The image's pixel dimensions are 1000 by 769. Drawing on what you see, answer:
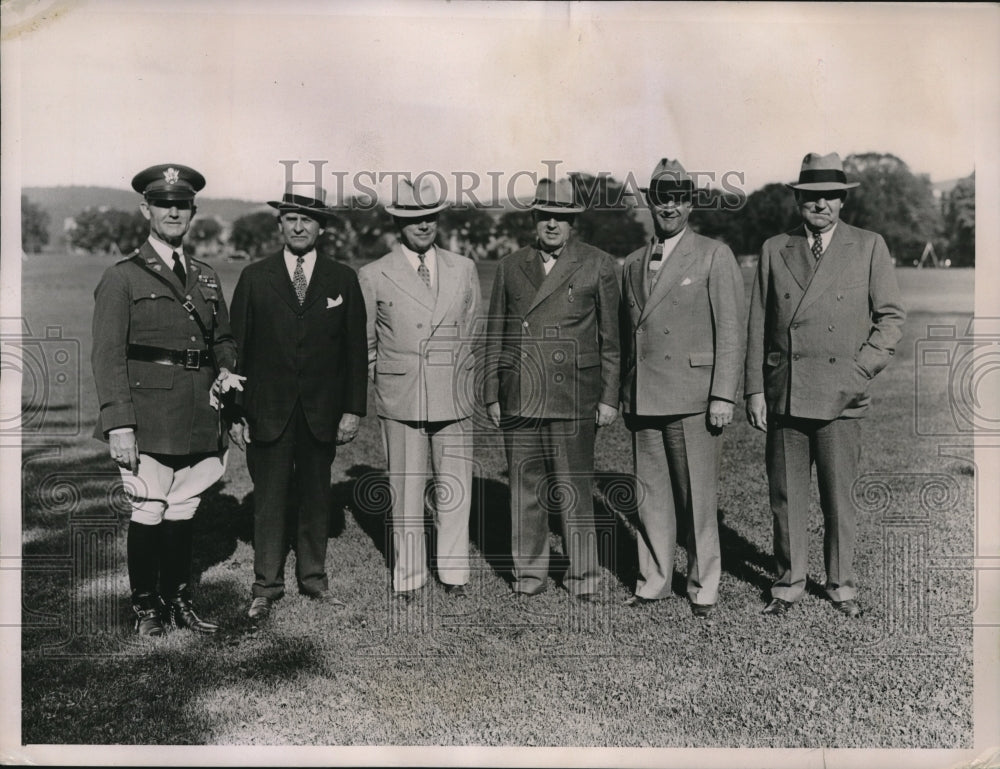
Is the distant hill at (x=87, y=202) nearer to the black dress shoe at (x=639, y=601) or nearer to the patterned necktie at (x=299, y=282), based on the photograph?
the patterned necktie at (x=299, y=282)

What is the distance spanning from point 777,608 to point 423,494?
5.71ft

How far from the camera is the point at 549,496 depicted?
4551 mm

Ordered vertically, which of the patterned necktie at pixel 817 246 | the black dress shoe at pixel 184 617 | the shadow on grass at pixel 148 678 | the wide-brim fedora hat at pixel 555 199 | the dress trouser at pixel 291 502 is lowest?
the shadow on grass at pixel 148 678

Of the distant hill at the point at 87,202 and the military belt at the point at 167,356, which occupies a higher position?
the distant hill at the point at 87,202

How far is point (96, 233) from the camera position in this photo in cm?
467

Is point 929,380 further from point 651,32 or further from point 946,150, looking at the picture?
point 651,32

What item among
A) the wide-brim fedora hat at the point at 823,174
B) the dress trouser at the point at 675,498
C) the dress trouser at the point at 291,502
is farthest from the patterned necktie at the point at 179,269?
the wide-brim fedora hat at the point at 823,174

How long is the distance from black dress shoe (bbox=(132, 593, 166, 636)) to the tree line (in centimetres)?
170

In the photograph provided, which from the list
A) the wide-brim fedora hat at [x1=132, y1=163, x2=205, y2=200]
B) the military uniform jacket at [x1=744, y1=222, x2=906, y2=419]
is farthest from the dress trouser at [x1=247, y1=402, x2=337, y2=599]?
the military uniform jacket at [x1=744, y1=222, x2=906, y2=419]

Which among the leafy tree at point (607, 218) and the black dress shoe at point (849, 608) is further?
the leafy tree at point (607, 218)

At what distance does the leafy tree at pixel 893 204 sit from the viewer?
14.9 feet

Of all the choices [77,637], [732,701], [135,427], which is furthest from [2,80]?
[732,701]

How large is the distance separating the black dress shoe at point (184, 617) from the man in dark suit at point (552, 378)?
1.46 m

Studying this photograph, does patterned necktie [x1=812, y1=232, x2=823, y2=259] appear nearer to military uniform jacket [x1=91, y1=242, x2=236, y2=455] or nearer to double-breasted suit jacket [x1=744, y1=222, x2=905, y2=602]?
double-breasted suit jacket [x1=744, y1=222, x2=905, y2=602]
